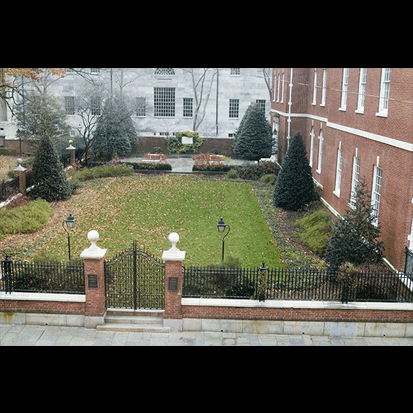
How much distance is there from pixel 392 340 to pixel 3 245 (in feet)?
42.6

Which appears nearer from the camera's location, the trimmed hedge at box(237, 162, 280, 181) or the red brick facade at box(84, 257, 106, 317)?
the red brick facade at box(84, 257, 106, 317)

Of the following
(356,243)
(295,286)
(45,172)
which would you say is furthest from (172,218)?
(295,286)

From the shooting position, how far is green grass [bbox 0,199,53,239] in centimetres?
1858

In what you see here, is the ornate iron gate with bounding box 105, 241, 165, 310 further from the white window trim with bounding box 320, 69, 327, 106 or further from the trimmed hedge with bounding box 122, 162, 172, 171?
the trimmed hedge with bounding box 122, 162, 172, 171

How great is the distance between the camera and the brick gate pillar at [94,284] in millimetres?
11523

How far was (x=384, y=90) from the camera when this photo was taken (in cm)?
1489

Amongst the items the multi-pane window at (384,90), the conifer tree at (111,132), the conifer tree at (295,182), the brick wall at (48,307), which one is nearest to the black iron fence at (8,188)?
the brick wall at (48,307)

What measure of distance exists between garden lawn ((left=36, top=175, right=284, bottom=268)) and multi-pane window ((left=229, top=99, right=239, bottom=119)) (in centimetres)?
1851

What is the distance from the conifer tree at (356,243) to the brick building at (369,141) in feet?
1.75

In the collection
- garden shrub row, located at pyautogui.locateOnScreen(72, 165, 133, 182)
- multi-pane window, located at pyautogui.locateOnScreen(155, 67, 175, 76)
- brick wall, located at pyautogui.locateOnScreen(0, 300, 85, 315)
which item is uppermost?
multi-pane window, located at pyautogui.locateOnScreen(155, 67, 175, 76)

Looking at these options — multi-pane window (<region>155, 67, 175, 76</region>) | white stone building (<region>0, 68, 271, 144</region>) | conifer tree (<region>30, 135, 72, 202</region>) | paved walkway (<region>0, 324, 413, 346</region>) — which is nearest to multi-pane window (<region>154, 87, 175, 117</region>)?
white stone building (<region>0, 68, 271, 144</region>)

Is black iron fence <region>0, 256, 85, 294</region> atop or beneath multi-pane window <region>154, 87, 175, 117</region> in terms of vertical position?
beneath

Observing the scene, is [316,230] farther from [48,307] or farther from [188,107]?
[188,107]

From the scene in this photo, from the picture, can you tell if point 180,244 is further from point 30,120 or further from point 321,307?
point 30,120
